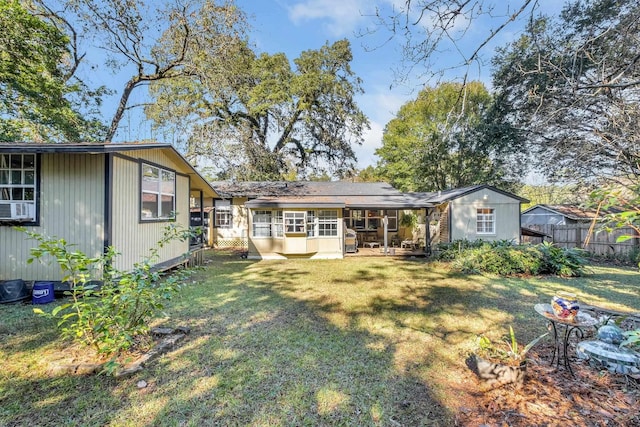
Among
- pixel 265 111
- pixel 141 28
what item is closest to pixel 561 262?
pixel 141 28

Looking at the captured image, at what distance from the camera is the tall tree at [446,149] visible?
1773cm

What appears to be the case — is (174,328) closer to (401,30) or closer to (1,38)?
(401,30)

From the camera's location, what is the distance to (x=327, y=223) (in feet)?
39.7

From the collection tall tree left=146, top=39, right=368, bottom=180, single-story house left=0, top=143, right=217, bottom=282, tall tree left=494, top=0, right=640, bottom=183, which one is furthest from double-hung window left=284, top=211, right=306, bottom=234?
tall tree left=494, top=0, right=640, bottom=183

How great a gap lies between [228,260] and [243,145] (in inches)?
251

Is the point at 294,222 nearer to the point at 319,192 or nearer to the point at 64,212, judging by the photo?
the point at 319,192

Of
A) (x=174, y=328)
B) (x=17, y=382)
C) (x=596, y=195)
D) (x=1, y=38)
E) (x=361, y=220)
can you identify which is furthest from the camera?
(x=361, y=220)

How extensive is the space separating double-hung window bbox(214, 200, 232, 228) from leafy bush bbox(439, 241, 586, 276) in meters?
11.7

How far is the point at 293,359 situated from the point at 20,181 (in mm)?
6640

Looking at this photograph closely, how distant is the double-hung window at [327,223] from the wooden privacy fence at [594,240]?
10107 mm

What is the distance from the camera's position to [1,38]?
382 inches

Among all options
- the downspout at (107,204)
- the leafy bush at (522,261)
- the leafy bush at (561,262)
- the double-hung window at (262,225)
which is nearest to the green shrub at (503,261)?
the leafy bush at (522,261)

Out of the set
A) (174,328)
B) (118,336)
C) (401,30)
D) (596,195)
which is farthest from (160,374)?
(401,30)

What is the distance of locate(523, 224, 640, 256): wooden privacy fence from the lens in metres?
12.0
